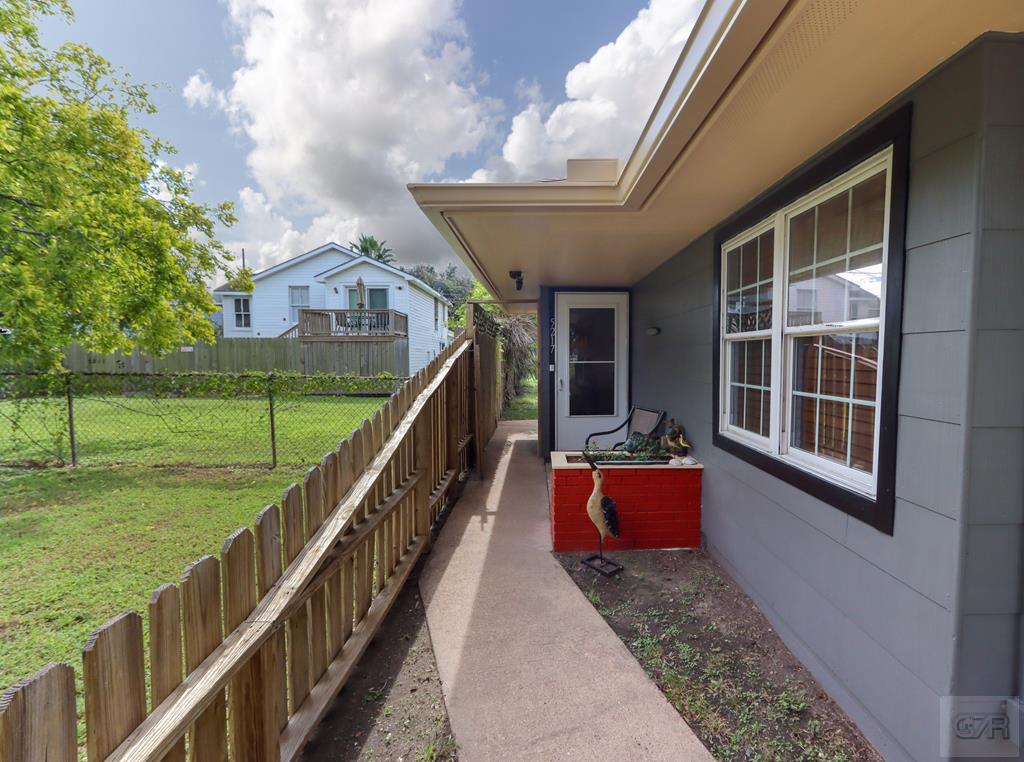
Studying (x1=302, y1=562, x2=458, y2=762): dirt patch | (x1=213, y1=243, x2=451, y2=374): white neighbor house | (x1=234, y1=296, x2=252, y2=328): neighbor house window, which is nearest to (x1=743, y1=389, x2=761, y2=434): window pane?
(x1=302, y1=562, x2=458, y2=762): dirt patch

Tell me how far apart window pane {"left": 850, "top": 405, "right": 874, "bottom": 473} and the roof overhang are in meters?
1.16

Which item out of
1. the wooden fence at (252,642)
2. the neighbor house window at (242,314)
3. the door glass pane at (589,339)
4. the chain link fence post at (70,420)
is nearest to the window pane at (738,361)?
the wooden fence at (252,642)

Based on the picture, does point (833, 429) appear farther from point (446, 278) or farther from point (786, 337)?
point (446, 278)

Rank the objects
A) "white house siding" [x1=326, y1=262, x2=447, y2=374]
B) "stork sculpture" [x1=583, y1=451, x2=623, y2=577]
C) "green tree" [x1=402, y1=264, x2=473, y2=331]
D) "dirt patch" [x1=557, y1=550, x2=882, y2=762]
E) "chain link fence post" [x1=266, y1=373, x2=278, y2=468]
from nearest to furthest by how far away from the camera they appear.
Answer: "dirt patch" [x1=557, y1=550, x2=882, y2=762] < "stork sculpture" [x1=583, y1=451, x2=623, y2=577] < "chain link fence post" [x1=266, y1=373, x2=278, y2=468] < "white house siding" [x1=326, y1=262, x2=447, y2=374] < "green tree" [x1=402, y1=264, x2=473, y2=331]

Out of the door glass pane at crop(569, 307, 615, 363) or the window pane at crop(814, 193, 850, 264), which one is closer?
the window pane at crop(814, 193, 850, 264)

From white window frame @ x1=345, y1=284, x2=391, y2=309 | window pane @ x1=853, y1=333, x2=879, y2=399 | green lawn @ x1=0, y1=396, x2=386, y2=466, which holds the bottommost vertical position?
green lawn @ x1=0, y1=396, x2=386, y2=466

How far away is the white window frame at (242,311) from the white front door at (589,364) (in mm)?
17268

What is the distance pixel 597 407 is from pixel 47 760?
5.19 metres

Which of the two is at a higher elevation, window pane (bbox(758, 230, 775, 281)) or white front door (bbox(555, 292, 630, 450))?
window pane (bbox(758, 230, 775, 281))

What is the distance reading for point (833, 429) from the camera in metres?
2.04

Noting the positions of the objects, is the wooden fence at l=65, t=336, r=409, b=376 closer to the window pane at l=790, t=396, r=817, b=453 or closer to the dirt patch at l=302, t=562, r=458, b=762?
the dirt patch at l=302, t=562, r=458, b=762

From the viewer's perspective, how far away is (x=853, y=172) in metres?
1.80

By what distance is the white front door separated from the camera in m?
5.50

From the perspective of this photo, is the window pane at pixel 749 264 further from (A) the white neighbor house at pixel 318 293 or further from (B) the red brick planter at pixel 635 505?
(A) the white neighbor house at pixel 318 293
